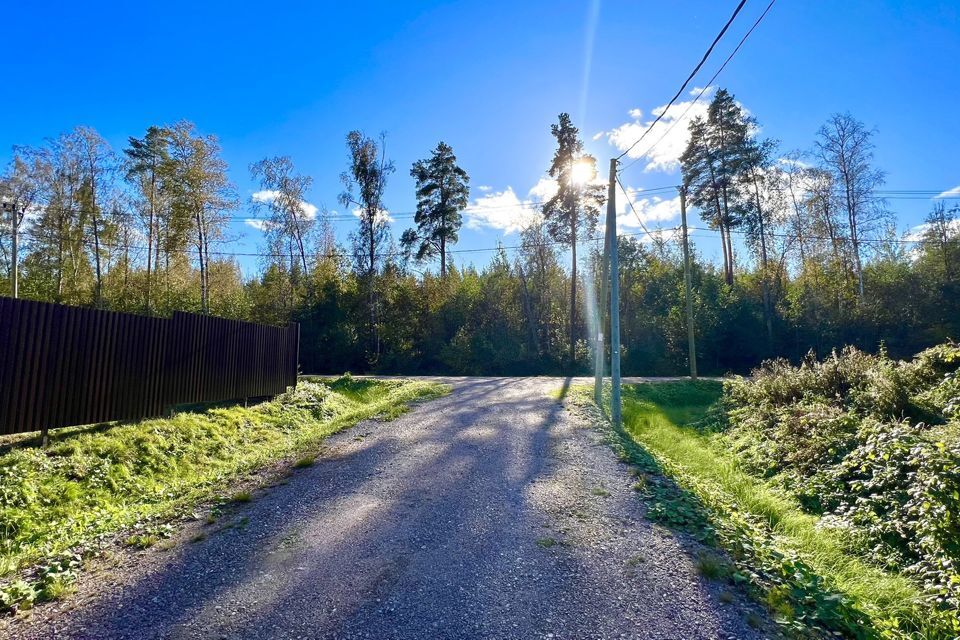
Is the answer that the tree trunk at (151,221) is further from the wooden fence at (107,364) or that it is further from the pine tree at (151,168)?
the wooden fence at (107,364)

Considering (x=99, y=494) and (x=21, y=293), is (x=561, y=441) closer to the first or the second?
(x=99, y=494)

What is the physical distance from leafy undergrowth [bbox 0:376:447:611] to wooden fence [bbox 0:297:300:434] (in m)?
0.34

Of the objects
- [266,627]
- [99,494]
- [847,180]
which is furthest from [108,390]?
[847,180]

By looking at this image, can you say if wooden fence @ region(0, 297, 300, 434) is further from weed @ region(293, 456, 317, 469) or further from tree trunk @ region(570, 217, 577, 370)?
tree trunk @ region(570, 217, 577, 370)

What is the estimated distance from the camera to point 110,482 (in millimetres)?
5422

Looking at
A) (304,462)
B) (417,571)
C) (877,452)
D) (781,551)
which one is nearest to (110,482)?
(304,462)

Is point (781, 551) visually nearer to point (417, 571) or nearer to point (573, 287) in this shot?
point (417, 571)

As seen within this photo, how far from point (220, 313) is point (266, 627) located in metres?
24.3

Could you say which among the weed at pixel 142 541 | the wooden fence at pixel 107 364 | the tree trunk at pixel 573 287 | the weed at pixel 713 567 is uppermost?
the tree trunk at pixel 573 287

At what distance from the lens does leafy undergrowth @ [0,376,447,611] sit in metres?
3.25

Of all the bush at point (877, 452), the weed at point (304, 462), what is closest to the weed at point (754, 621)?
the bush at point (877, 452)

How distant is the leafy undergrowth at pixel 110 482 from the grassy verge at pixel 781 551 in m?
4.35

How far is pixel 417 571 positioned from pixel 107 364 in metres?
6.12

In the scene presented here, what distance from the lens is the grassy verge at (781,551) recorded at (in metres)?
2.59
